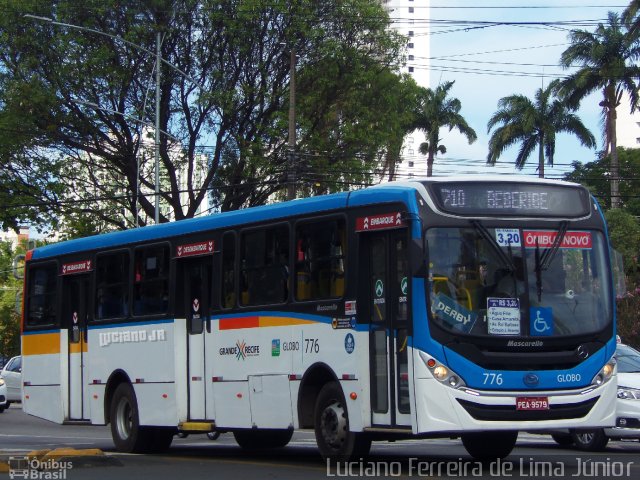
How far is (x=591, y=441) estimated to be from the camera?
1719cm

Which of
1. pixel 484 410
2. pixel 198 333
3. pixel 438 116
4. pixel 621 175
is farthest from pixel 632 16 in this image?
pixel 484 410

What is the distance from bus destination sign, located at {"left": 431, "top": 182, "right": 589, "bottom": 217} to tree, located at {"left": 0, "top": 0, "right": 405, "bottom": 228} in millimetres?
25650

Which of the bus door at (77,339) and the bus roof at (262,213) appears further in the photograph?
the bus door at (77,339)

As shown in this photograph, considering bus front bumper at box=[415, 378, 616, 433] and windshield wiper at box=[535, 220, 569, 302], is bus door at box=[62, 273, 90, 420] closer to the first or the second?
bus front bumper at box=[415, 378, 616, 433]

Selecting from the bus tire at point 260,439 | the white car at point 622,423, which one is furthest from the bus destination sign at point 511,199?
the bus tire at point 260,439

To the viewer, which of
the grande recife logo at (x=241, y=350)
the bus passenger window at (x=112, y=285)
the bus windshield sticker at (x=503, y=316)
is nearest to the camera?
the bus windshield sticker at (x=503, y=316)

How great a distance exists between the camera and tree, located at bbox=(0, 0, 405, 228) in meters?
39.1

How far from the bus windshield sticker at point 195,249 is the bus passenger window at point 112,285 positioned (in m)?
1.47

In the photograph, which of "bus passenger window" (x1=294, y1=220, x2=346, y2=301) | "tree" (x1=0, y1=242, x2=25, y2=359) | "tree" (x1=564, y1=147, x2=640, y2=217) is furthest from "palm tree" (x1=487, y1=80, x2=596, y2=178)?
"bus passenger window" (x1=294, y1=220, x2=346, y2=301)

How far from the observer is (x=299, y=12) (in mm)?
39531

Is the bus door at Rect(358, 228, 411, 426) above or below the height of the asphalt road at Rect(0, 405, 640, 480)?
above

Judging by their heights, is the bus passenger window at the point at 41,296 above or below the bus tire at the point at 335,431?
above

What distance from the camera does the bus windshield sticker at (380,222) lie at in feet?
41.1

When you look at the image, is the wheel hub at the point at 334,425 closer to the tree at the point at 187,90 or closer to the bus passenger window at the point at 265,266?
the bus passenger window at the point at 265,266
